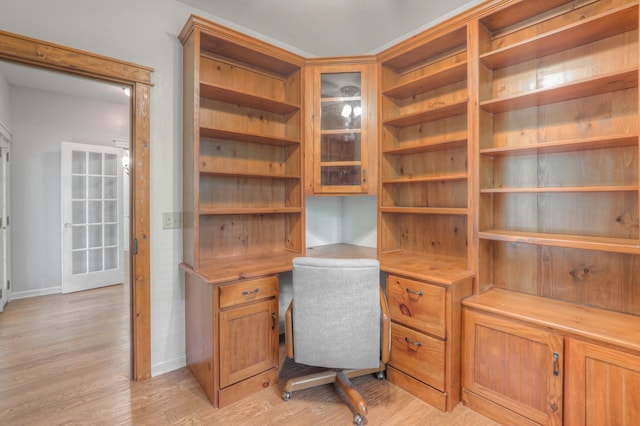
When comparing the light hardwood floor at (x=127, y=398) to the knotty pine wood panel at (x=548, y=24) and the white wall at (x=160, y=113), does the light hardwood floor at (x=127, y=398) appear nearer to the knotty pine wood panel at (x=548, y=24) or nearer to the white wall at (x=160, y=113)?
the white wall at (x=160, y=113)

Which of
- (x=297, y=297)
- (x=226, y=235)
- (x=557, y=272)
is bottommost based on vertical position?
(x=297, y=297)

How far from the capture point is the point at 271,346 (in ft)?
6.59

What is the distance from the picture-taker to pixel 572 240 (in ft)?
5.21

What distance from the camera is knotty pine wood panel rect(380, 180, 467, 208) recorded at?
7.50 feet

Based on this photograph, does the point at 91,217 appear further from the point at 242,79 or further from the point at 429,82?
the point at 429,82

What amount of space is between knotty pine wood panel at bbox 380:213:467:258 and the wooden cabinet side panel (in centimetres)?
140

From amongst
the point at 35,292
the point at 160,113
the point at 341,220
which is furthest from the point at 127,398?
the point at 35,292

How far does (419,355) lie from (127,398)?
1.83 metres

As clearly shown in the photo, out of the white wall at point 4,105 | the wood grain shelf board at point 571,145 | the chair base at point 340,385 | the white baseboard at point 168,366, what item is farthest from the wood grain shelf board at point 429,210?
the white wall at point 4,105

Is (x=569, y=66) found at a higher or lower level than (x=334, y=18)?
lower

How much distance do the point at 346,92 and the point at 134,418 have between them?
8.59 feet

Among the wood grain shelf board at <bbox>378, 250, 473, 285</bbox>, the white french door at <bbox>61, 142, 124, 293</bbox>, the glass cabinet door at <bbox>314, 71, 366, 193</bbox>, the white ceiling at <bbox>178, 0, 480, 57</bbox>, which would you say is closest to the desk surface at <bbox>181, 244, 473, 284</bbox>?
the wood grain shelf board at <bbox>378, 250, 473, 285</bbox>

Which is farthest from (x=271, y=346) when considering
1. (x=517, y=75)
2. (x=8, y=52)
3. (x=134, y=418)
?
(x=517, y=75)

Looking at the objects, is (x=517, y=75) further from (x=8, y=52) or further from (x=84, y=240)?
(x=84, y=240)
